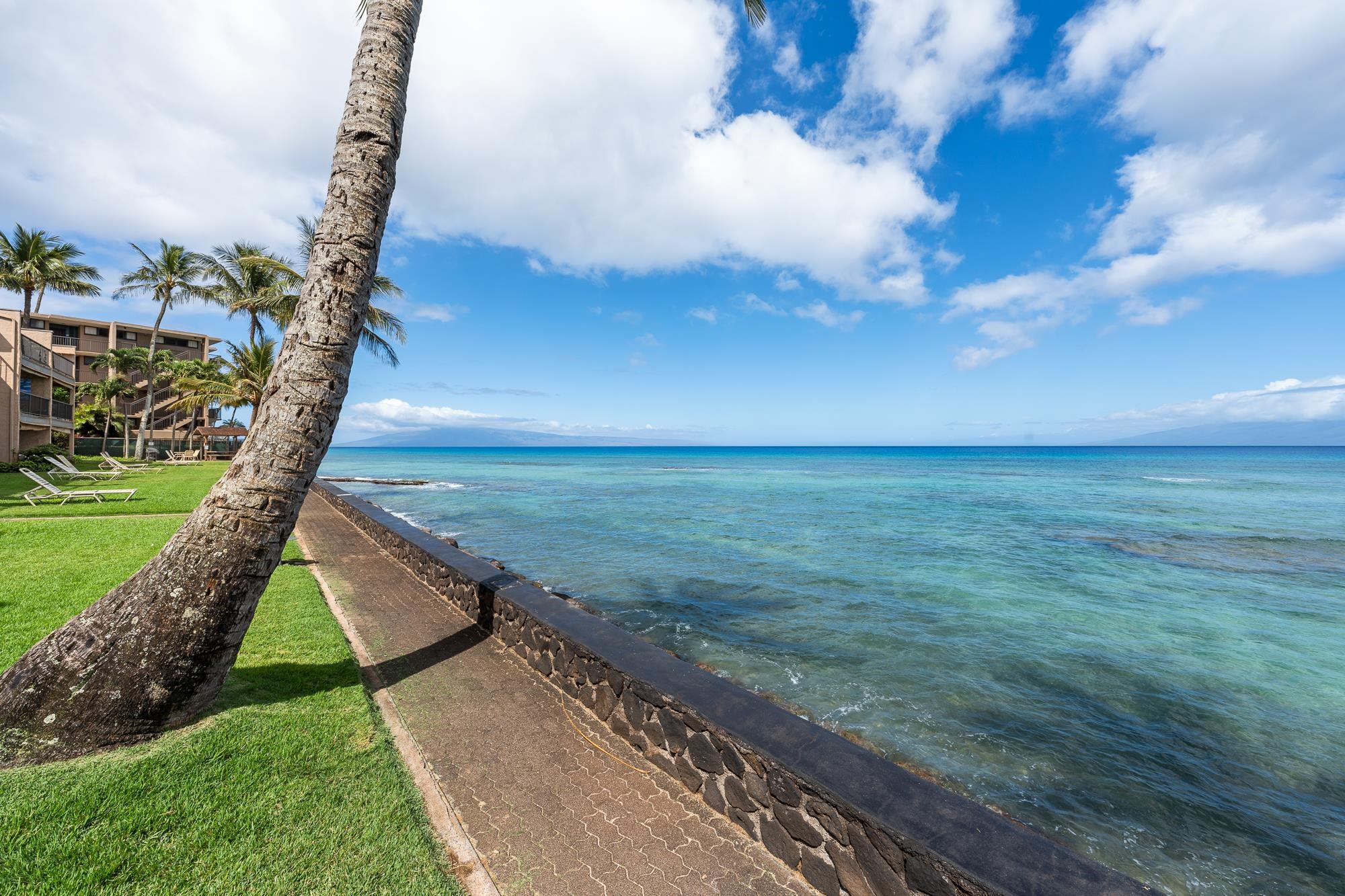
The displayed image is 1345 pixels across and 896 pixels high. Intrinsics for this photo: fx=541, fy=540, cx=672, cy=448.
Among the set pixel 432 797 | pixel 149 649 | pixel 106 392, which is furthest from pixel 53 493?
pixel 106 392

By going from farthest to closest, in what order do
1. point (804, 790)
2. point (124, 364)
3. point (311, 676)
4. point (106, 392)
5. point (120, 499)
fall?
point (124, 364) < point (106, 392) < point (120, 499) < point (311, 676) < point (804, 790)

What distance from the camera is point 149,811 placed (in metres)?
3.01

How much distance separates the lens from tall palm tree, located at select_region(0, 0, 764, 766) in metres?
3.46

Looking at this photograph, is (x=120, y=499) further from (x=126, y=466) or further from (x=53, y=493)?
(x=126, y=466)

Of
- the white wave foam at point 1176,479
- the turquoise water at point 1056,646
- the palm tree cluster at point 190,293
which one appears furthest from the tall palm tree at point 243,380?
the white wave foam at point 1176,479

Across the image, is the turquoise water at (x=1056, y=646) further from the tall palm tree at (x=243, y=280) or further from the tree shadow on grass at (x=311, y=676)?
the tall palm tree at (x=243, y=280)

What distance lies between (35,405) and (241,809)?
39.5 meters

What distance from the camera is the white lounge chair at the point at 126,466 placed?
25.3 m

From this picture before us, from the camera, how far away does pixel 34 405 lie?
27875 millimetres

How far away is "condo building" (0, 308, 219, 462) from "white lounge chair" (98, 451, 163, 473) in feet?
9.70

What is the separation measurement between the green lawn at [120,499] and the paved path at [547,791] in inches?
482

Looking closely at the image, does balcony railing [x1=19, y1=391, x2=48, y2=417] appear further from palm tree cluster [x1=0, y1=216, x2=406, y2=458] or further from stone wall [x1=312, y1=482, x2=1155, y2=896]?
stone wall [x1=312, y1=482, x2=1155, y2=896]

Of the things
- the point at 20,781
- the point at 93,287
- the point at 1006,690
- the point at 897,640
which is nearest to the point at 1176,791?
the point at 1006,690

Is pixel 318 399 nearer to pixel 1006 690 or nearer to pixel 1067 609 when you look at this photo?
pixel 1006 690
